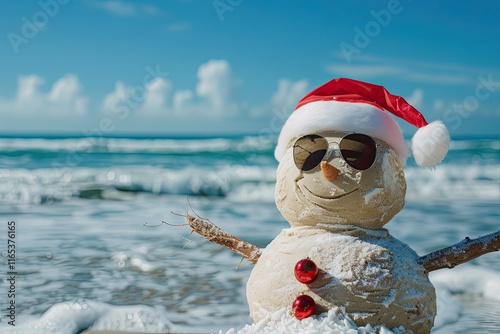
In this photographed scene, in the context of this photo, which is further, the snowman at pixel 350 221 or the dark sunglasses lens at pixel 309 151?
the dark sunglasses lens at pixel 309 151

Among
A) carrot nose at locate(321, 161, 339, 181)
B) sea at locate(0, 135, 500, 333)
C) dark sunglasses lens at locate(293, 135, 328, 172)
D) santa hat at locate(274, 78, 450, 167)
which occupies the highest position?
santa hat at locate(274, 78, 450, 167)

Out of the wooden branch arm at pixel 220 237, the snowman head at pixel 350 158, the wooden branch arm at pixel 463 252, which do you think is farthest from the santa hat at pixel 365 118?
the wooden branch arm at pixel 220 237

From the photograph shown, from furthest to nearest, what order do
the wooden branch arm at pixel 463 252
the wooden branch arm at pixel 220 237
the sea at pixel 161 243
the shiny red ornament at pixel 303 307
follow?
the sea at pixel 161 243 → the wooden branch arm at pixel 220 237 → the wooden branch arm at pixel 463 252 → the shiny red ornament at pixel 303 307

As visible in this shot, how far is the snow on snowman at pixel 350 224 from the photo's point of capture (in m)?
2.64

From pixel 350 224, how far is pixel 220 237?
0.65 m

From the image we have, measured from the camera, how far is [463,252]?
284cm

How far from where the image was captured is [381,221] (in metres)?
2.86

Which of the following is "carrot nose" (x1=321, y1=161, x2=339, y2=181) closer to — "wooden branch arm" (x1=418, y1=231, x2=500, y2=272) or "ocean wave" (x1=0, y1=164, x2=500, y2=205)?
"wooden branch arm" (x1=418, y1=231, x2=500, y2=272)

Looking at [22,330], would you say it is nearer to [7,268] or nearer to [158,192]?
[7,268]

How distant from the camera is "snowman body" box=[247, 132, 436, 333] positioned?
2.64 m

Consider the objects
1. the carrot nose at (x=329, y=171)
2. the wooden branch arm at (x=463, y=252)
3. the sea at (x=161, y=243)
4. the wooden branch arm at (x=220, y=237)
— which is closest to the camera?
the carrot nose at (x=329, y=171)

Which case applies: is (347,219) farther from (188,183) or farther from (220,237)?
(188,183)

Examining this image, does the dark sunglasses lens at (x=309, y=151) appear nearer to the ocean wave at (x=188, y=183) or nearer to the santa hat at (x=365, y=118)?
the santa hat at (x=365, y=118)

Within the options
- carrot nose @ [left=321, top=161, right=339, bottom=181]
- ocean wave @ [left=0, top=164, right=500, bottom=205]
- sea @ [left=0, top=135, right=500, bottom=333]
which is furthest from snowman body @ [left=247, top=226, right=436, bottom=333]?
ocean wave @ [left=0, top=164, right=500, bottom=205]
